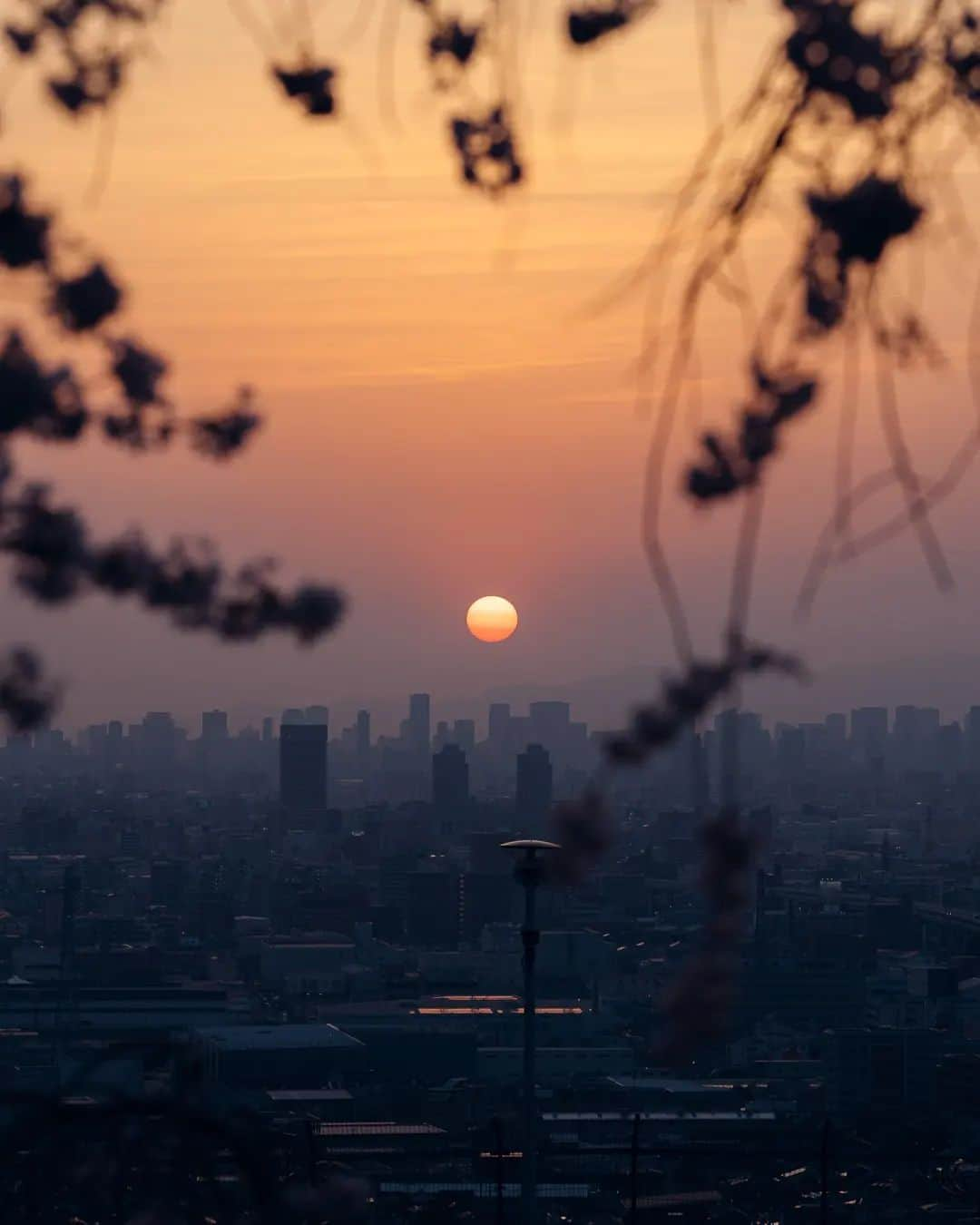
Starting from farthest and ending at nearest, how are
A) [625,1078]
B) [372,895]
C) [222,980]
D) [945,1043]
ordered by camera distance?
1. [372,895]
2. [222,980]
3. [945,1043]
4. [625,1078]

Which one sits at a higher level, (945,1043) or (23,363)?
(23,363)

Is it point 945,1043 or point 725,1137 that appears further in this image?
point 945,1043

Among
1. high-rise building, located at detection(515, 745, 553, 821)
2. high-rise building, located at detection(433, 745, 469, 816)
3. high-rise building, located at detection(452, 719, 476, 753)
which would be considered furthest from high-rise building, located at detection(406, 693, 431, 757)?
high-rise building, located at detection(515, 745, 553, 821)

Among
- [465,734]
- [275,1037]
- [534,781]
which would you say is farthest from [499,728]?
[275,1037]

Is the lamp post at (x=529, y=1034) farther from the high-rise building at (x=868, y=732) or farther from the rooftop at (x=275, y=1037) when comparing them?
the high-rise building at (x=868, y=732)

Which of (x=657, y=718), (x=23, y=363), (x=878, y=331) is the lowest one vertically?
(x=657, y=718)

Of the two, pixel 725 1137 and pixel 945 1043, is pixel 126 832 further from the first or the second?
pixel 725 1137

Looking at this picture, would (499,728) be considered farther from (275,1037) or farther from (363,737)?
(275,1037)

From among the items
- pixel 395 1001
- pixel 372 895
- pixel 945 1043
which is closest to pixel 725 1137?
pixel 945 1043
